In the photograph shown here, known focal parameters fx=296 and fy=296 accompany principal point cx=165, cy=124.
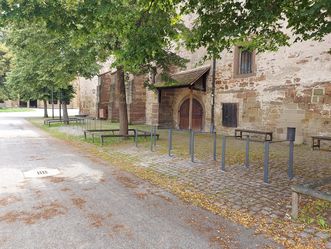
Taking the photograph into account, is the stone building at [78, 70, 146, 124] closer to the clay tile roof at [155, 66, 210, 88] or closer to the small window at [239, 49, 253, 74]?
the clay tile roof at [155, 66, 210, 88]

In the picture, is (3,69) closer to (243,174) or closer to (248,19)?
(243,174)

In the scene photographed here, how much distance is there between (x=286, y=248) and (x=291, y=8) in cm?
479

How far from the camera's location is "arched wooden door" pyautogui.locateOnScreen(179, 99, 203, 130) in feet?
60.5

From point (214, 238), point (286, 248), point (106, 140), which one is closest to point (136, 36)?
point (214, 238)

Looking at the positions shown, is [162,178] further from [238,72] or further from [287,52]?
[238,72]

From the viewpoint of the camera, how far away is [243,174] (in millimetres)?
7352

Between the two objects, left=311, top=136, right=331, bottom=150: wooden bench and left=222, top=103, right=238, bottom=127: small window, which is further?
left=222, top=103, right=238, bottom=127: small window

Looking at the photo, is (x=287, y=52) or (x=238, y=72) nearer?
(x=287, y=52)

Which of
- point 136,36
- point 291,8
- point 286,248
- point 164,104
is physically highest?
point 291,8

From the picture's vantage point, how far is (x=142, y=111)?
24.6m

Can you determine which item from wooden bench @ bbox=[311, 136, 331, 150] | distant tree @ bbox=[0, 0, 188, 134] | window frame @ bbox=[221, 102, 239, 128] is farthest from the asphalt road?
window frame @ bbox=[221, 102, 239, 128]

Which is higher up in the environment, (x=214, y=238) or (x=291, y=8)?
(x=291, y=8)

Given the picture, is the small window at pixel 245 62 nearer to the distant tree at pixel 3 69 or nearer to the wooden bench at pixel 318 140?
the wooden bench at pixel 318 140

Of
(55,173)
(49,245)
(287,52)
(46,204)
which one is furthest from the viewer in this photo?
(287,52)
